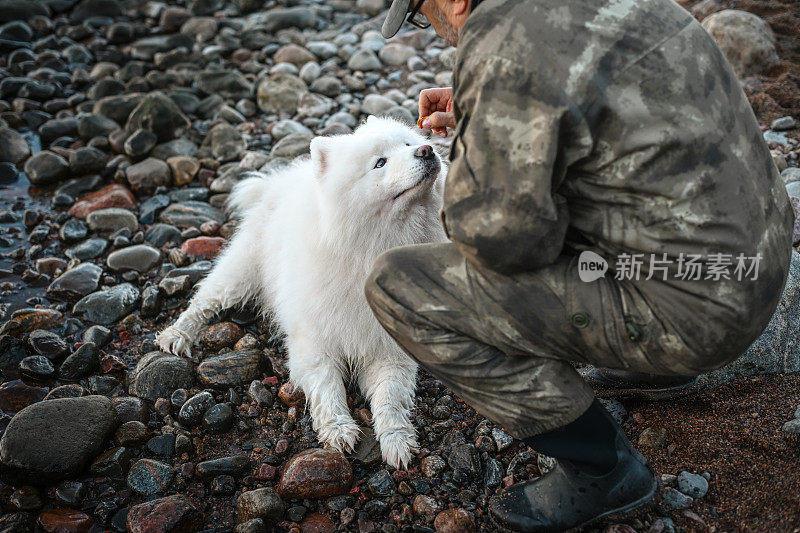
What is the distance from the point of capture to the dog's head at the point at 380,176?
10.00ft

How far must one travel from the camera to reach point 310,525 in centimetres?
254

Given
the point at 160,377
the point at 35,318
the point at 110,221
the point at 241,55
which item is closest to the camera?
the point at 160,377

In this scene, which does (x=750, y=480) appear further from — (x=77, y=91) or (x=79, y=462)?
(x=77, y=91)

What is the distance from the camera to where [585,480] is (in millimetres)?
2270

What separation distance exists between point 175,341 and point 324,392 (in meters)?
1.11

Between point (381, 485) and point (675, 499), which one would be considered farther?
point (381, 485)

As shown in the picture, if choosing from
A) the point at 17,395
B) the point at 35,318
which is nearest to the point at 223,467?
the point at 17,395

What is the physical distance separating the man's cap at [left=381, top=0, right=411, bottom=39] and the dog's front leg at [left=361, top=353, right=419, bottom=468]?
5.53 ft

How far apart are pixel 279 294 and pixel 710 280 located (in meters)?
2.48

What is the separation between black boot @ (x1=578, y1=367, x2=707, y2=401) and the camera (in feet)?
9.43

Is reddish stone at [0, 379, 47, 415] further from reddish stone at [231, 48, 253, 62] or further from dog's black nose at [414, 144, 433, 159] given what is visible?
reddish stone at [231, 48, 253, 62]

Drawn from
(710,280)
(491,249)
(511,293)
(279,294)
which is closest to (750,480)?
(710,280)

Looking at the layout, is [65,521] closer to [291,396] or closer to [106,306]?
[291,396]

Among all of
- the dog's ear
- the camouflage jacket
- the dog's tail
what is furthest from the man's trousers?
the dog's tail
